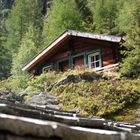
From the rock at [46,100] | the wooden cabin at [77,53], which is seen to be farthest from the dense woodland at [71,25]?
the rock at [46,100]

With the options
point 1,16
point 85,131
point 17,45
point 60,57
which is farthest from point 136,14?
point 1,16

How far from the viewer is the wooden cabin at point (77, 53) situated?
26.1 meters

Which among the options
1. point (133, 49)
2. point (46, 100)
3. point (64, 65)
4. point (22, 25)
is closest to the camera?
point (46, 100)

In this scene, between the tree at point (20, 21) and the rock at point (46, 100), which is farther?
the tree at point (20, 21)

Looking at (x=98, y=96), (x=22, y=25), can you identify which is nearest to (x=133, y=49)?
(x=98, y=96)

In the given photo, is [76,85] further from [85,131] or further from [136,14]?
[85,131]

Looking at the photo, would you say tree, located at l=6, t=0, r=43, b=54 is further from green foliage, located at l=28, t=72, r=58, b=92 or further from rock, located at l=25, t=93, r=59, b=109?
rock, located at l=25, t=93, r=59, b=109

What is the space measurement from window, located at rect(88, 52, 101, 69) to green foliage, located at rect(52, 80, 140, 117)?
6.00 metres

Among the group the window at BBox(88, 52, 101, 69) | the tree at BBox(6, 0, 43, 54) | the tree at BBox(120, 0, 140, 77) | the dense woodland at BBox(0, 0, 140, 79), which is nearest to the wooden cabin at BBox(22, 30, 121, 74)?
the window at BBox(88, 52, 101, 69)

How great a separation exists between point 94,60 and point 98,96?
28.6 feet

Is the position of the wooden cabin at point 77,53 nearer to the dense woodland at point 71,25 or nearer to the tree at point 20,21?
the dense woodland at point 71,25

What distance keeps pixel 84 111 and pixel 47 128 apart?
15.0 metres

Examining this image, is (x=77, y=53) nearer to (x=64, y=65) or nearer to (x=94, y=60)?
(x=94, y=60)

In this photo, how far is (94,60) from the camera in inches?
1090
